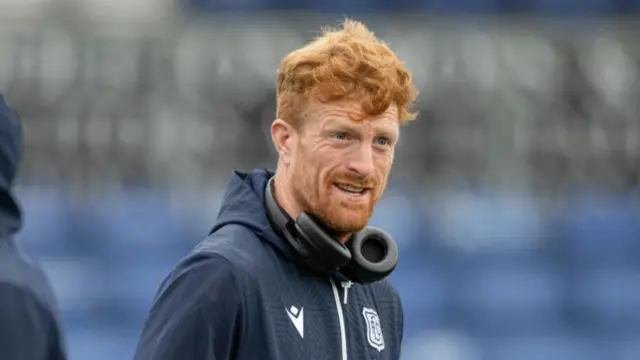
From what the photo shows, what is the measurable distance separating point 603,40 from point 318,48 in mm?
5334

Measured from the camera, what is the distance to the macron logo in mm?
2043

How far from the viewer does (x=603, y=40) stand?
7156 millimetres

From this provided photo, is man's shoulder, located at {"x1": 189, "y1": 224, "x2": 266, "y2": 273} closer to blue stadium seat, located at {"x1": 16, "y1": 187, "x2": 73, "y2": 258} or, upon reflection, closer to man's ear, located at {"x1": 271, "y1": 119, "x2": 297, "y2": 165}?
man's ear, located at {"x1": 271, "y1": 119, "x2": 297, "y2": 165}

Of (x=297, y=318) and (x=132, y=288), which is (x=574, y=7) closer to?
(x=132, y=288)

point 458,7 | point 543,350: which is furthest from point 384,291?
point 458,7

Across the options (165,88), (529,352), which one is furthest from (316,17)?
(529,352)

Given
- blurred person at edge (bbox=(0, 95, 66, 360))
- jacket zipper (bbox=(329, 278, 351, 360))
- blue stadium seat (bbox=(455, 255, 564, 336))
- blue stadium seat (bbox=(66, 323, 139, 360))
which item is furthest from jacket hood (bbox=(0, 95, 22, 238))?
blue stadium seat (bbox=(455, 255, 564, 336))

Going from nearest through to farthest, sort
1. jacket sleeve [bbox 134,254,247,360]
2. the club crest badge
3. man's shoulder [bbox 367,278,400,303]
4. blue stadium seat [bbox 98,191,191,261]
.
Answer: jacket sleeve [bbox 134,254,247,360] → the club crest badge → man's shoulder [bbox 367,278,400,303] → blue stadium seat [bbox 98,191,191,261]

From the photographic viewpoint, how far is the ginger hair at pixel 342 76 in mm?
2053

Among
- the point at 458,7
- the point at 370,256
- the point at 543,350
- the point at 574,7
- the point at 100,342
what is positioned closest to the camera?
the point at 370,256

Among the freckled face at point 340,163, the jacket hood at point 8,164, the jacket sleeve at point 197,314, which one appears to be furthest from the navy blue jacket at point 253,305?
the jacket hood at point 8,164

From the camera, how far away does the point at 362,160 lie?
2059 millimetres

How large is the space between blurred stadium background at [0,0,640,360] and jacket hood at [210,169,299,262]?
4.06 meters

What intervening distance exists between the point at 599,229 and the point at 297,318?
194 inches
